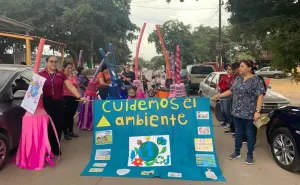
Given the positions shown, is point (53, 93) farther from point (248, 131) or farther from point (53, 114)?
point (248, 131)

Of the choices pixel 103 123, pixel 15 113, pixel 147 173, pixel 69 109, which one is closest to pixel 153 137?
pixel 147 173

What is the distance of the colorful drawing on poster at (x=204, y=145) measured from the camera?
15.8 feet

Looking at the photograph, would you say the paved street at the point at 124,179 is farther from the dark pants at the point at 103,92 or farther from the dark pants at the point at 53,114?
the dark pants at the point at 103,92

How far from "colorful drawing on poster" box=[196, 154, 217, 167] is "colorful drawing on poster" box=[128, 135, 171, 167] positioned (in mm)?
467

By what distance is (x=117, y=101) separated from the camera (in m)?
5.17

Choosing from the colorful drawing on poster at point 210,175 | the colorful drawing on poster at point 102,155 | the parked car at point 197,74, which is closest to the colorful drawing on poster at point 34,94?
the colorful drawing on poster at point 102,155

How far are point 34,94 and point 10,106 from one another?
51 centimetres

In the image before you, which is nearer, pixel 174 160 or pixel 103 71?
pixel 174 160

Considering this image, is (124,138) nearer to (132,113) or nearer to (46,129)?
(132,113)

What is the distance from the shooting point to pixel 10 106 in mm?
4977

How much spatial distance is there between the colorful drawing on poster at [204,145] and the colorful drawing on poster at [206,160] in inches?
3.8

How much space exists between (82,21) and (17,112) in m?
17.5

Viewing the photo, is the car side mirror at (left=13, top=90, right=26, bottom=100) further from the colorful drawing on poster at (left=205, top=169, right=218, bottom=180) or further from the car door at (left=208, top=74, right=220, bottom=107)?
the car door at (left=208, top=74, right=220, bottom=107)

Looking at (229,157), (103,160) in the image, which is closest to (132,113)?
(103,160)
